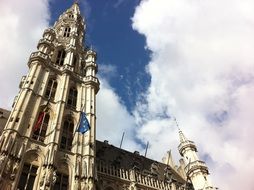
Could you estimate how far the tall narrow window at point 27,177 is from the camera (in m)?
21.6

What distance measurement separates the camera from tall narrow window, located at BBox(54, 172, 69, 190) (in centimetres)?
2307

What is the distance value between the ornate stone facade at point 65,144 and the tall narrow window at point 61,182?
0.25ft

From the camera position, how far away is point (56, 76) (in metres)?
34.6

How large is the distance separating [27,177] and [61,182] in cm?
263

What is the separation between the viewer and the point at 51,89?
3247 centimetres

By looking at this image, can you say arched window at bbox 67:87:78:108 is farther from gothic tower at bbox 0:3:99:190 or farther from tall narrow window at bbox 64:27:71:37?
tall narrow window at bbox 64:27:71:37

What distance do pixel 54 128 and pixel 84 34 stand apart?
27182 mm

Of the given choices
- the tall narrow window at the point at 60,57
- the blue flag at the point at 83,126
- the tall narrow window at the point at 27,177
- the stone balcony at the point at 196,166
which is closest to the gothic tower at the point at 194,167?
the stone balcony at the point at 196,166

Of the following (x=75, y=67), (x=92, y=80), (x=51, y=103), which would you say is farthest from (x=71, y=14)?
(x=51, y=103)

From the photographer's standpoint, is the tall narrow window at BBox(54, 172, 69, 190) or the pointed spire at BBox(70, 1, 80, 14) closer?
the tall narrow window at BBox(54, 172, 69, 190)

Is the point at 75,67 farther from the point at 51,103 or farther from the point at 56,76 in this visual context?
the point at 51,103

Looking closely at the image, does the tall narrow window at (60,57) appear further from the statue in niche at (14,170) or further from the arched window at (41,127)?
the statue in niche at (14,170)

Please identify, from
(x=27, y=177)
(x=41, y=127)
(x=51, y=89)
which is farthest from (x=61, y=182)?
(x=51, y=89)

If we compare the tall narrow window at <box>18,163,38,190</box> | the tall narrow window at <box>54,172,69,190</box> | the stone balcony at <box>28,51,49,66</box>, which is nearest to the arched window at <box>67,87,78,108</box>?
the stone balcony at <box>28,51,49,66</box>
